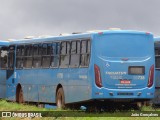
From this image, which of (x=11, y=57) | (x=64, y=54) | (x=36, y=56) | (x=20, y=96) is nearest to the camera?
(x=64, y=54)

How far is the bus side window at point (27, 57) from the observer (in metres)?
28.8

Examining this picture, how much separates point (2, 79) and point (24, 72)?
2.54 metres

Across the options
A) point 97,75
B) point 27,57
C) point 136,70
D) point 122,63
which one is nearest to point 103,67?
point 97,75

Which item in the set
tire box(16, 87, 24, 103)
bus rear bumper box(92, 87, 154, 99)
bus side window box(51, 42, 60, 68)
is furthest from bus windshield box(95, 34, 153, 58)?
tire box(16, 87, 24, 103)

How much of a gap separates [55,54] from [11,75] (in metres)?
6.09

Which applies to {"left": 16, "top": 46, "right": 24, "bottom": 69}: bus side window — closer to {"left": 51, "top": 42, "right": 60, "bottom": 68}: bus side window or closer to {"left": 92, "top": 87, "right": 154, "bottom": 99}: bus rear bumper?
{"left": 51, "top": 42, "right": 60, "bottom": 68}: bus side window

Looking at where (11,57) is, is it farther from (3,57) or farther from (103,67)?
(103,67)

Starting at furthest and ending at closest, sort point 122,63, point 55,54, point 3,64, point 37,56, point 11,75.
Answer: point 3,64, point 11,75, point 37,56, point 55,54, point 122,63

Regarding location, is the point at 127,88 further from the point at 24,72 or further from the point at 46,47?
the point at 24,72

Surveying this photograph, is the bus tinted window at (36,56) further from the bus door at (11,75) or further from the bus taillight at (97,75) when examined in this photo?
the bus taillight at (97,75)

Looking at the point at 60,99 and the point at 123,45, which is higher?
the point at 123,45

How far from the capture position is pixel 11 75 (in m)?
31.2

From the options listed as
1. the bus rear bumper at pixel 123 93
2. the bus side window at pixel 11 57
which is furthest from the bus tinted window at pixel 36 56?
the bus rear bumper at pixel 123 93

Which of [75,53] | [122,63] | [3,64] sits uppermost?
[75,53]
